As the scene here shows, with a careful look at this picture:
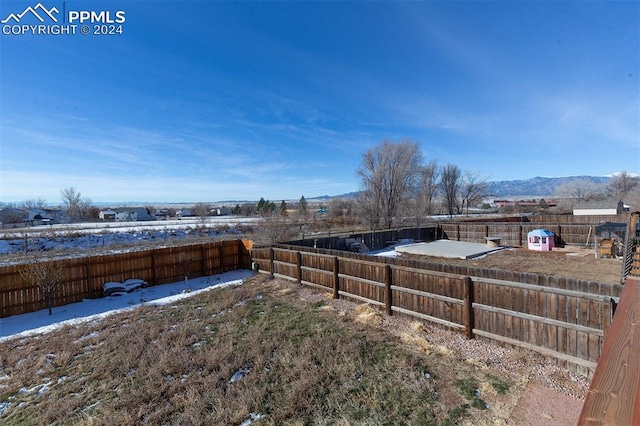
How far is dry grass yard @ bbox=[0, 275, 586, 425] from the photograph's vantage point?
440 cm

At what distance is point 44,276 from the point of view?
9.52m

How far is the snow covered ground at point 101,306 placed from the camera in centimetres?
863

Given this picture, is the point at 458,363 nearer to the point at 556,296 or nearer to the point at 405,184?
the point at 556,296

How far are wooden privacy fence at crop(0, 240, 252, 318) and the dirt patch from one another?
424 inches

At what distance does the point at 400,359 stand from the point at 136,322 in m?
6.84

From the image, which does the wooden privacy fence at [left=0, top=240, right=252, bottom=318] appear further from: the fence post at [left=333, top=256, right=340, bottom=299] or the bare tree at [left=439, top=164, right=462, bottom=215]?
the bare tree at [left=439, top=164, right=462, bottom=215]

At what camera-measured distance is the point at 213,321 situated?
26.6ft

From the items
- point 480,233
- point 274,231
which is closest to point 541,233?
point 480,233

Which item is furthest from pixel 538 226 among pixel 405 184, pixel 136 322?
pixel 136 322

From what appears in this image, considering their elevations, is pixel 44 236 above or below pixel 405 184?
below

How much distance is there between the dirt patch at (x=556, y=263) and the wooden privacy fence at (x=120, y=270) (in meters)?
10.8

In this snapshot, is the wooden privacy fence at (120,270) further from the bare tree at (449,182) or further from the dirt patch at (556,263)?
the bare tree at (449,182)

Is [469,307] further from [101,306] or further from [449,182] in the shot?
[449,182]

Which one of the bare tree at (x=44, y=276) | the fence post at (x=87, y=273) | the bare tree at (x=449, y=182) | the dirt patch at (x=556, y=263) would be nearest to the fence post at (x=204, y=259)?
the fence post at (x=87, y=273)
